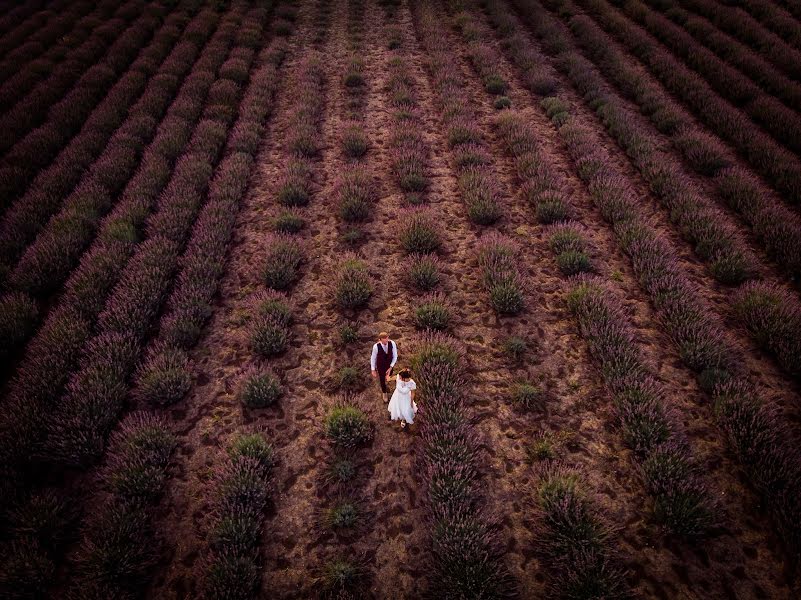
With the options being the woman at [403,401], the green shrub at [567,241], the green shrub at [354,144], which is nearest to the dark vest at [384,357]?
the woman at [403,401]

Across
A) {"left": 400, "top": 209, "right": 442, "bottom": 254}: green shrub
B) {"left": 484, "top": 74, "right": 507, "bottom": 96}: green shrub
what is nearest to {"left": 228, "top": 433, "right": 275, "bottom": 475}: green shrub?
{"left": 400, "top": 209, "right": 442, "bottom": 254}: green shrub

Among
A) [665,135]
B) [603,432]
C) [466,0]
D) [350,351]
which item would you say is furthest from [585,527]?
[466,0]

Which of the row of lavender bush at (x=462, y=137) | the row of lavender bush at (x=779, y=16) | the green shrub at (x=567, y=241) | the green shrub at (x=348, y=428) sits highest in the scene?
the row of lavender bush at (x=779, y=16)

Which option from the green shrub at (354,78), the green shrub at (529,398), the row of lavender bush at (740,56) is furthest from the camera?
the green shrub at (354,78)

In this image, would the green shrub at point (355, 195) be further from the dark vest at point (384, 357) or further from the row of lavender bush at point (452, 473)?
the dark vest at point (384, 357)

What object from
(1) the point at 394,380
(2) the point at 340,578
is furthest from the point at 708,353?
(2) the point at 340,578

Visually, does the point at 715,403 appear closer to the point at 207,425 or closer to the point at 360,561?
the point at 360,561
